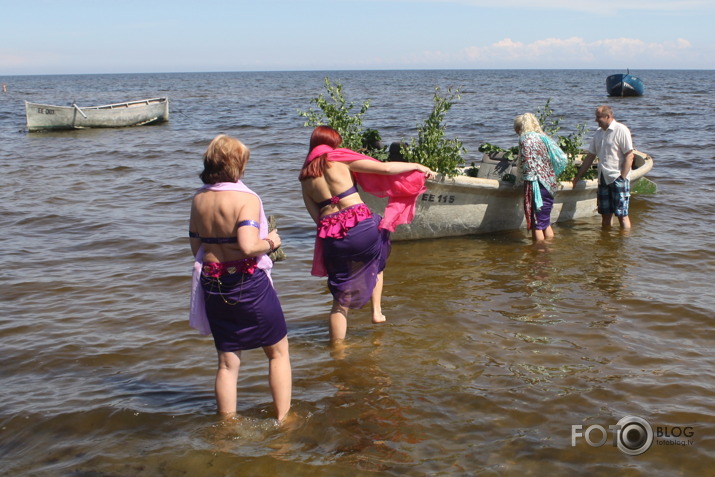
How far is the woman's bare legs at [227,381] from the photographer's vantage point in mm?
3920

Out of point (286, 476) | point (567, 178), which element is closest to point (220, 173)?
point (286, 476)

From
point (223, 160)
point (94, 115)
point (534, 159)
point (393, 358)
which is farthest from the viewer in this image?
point (94, 115)

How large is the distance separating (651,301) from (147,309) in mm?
4852

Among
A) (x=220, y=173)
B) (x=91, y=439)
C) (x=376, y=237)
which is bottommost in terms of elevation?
(x=91, y=439)

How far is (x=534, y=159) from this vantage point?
26.3ft

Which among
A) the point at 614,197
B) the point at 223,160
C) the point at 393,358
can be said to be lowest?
the point at 393,358

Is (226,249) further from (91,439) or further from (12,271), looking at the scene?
(12,271)

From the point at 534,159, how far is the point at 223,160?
5.34 m

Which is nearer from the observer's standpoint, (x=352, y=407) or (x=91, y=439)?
(x=91, y=439)

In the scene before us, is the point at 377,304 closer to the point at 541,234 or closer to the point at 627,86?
the point at 541,234

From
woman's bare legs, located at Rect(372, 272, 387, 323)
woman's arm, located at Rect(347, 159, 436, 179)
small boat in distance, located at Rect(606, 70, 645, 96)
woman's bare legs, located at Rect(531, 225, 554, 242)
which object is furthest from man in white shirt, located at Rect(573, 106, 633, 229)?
small boat in distance, located at Rect(606, 70, 645, 96)

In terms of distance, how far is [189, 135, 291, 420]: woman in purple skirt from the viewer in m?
3.56

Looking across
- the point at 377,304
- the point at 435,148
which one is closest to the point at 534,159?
the point at 435,148

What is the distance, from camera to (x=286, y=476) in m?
3.65
